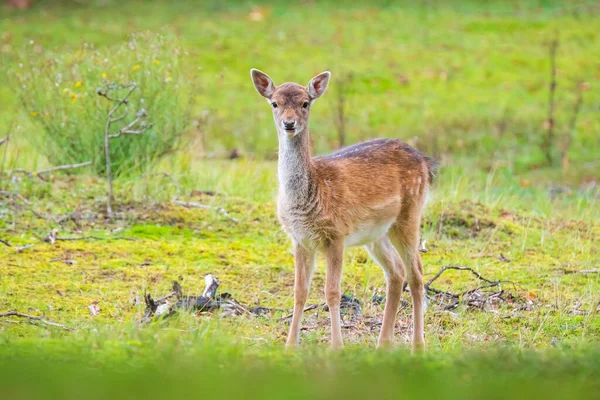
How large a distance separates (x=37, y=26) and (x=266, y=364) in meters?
18.1

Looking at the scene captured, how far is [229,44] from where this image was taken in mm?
20812

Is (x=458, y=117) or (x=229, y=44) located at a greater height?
(x=229, y=44)

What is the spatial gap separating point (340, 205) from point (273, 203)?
14.1 feet

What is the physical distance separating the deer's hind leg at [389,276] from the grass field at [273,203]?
208 millimetres

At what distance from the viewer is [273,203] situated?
36.3 ft

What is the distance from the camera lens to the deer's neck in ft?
22.2

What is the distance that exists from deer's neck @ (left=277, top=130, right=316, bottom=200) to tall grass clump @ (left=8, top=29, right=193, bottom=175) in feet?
14.2

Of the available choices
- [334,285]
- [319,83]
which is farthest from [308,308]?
[319,83]

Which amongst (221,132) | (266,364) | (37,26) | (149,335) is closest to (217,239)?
(149,335)

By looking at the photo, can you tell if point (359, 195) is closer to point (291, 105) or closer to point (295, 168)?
point (295, 168)

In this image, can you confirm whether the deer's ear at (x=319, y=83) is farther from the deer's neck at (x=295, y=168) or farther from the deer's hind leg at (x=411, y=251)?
the deer's hind leg at (x=411, y=251)

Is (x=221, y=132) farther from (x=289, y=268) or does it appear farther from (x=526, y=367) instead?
(x=526, y=367)

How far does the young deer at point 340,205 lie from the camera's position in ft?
22.0

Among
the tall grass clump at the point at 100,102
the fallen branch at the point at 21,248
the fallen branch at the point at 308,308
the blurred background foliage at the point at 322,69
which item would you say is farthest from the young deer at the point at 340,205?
the blurred background foliage at the point at 322,69
